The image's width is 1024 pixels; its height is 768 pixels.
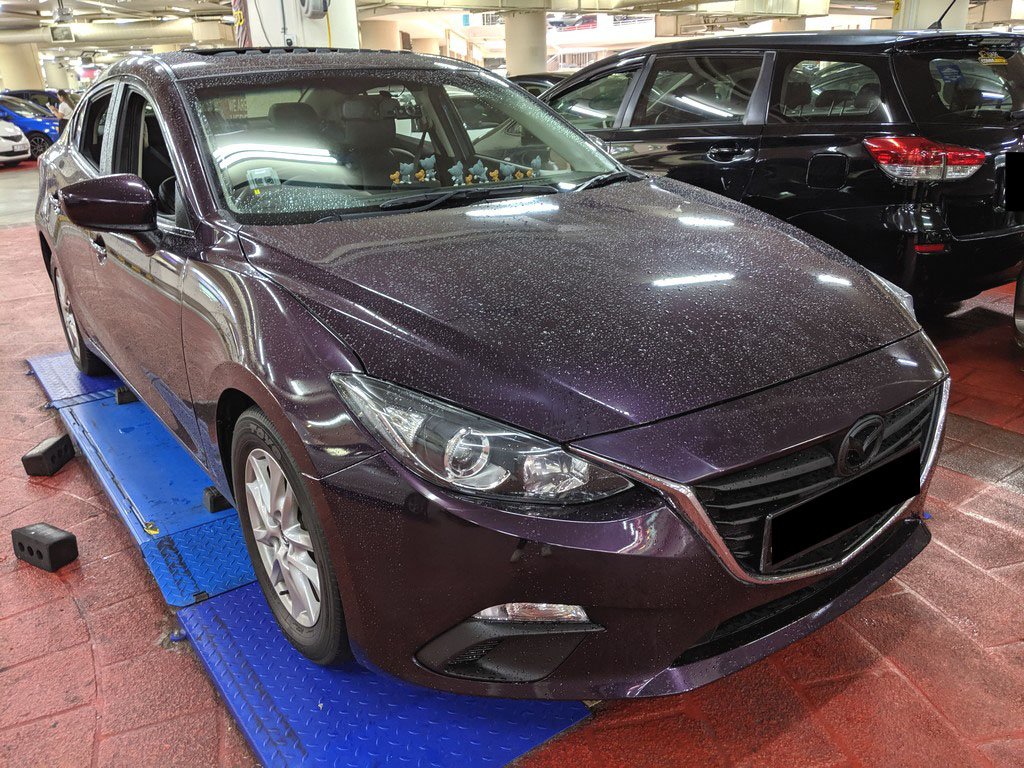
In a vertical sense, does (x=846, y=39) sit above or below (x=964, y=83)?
above

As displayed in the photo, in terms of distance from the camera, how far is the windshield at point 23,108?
15.8m

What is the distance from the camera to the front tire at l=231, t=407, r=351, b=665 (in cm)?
161

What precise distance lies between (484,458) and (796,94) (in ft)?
10.3

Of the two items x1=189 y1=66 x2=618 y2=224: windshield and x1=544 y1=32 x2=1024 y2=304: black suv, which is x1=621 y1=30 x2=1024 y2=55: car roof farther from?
x1=189 y1=66 x2=618 y2=224: windshield

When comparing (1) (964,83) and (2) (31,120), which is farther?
(2) (31,120)

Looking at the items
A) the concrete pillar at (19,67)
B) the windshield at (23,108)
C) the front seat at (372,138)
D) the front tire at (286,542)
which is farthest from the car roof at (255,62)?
the concrete pillar at (19,67)

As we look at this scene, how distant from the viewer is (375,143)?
2.38 metres

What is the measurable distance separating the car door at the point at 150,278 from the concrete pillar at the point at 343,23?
4124 millimetres

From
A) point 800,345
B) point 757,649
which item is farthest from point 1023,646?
point 800,345

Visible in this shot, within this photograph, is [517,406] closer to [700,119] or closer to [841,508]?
[841,508]

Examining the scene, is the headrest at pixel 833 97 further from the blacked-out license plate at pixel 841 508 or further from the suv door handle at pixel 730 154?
the blacked-out license plate at pixel 841 508

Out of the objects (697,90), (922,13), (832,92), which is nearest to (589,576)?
(832,92)

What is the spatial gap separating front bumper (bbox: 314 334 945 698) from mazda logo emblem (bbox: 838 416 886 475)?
24mm

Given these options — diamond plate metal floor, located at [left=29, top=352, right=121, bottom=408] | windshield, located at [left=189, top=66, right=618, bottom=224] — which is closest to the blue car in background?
diamond plate metal floor, located at [left=29, top=352, right=121, bottom=408]
